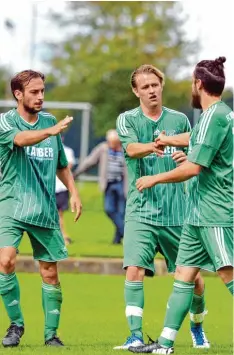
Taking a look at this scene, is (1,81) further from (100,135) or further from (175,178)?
(175,178)

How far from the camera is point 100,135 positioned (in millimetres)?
58719

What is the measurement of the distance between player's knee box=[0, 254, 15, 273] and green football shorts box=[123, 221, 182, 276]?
3.14 ft

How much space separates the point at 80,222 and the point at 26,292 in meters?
14.4

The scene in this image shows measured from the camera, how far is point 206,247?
971cm

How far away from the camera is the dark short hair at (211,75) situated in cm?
964

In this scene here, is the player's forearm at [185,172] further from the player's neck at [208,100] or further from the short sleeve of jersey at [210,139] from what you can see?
the player's neck at [208,100]

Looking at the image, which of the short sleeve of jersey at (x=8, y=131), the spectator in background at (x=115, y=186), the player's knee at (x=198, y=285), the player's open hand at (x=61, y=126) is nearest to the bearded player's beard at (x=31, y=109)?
the short sleeve of jersey at (x=8, y=131)

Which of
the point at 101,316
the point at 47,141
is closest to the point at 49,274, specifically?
the point at 47,141

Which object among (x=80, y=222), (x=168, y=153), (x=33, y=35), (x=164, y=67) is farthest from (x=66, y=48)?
(x=168, y=153)

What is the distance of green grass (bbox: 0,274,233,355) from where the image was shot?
10.9 meters

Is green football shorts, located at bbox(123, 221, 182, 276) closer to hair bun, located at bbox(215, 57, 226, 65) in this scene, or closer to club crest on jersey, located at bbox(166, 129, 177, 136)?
club crest on jersey, located at bbox(166, 129, 177, 136)

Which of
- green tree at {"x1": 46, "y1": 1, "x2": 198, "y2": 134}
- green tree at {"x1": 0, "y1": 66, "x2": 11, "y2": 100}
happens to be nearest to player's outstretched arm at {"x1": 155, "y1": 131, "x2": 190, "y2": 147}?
green tree at {"x1": 46, "y1": 1, "x2": 198, "y2": 134}

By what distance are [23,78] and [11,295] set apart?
187 centimetres

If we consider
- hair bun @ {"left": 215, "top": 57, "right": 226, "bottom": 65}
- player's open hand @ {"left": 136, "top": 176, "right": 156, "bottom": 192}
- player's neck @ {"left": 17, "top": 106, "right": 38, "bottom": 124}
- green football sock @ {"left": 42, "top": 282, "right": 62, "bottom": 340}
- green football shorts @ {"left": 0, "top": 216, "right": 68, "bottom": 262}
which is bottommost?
green football sock @ {"left": 42, "top": 282, "right": 62, "bottom": 340}
